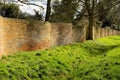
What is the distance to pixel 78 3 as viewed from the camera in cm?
3753

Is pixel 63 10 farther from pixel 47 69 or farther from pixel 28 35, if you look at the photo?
pixel 47 69

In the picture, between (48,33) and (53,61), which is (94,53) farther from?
(53,61)

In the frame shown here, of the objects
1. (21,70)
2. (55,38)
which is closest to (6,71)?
(21,70)

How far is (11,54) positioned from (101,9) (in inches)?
932

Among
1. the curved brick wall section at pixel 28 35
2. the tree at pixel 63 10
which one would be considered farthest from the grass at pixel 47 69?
the tree at pixel 63 10

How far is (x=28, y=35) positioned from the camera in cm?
1811

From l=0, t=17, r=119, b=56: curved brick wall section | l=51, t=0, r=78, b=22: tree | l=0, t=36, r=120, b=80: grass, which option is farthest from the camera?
l=51, t=0, r=78, b=22: tree

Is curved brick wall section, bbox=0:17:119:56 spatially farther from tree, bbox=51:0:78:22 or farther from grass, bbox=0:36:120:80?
tree, bbox=51:0:78:22

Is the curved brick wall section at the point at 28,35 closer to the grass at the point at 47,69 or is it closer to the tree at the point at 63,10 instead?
the grass at the point at 47,69

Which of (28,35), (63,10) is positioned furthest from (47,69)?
(63,10)

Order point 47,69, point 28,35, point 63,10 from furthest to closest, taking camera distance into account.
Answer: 1. point 63,10
2. point 28,35
3. point 47,69

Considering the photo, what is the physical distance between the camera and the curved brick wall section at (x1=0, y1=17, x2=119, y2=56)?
15398 millimetres

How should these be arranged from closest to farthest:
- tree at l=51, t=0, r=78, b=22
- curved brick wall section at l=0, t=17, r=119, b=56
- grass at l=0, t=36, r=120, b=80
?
grass at l=0, t=36, r=120, b=80 → curved brick wall section at l=0, t=17, r=119, b=56 → tree at l=51, t=0, r=78, b=22

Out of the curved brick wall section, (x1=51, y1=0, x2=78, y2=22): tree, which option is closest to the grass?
the curved brick wall section
